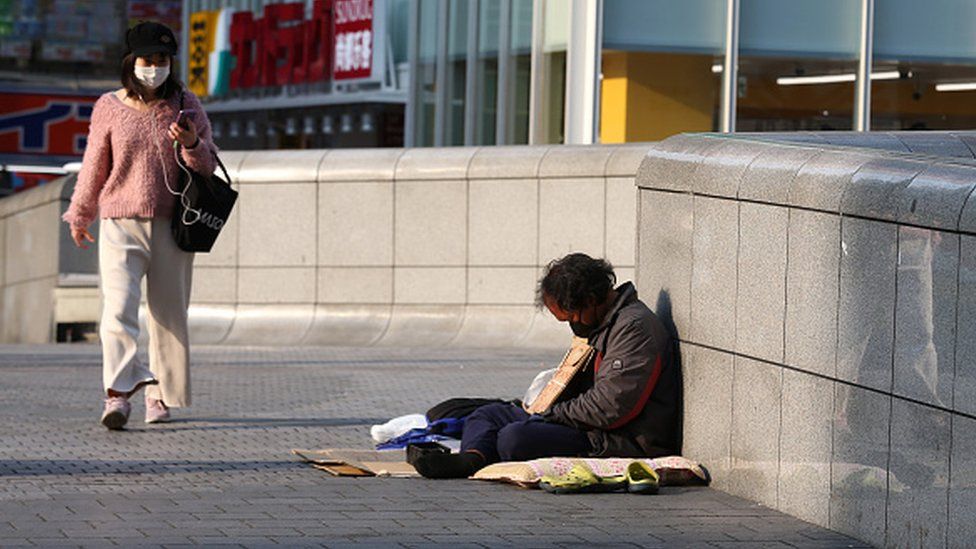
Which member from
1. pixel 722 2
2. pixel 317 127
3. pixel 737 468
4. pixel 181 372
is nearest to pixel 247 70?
pixel 317 127

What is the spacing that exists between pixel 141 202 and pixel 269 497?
2.44 meters

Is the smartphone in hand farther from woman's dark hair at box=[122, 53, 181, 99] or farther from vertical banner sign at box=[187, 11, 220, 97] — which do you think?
vertical banner sign at box=[187, 11, 220, 97]

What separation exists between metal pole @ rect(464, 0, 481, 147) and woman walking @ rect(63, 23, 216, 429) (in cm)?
1613

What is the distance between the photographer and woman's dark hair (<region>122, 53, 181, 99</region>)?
9094 millimetres

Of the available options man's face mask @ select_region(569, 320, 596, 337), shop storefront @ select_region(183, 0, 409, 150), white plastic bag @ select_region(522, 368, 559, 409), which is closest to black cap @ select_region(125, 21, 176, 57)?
white plastic bag @ select_region(522, 368, 559, 409)

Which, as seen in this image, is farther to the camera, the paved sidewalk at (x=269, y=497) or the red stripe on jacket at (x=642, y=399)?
the red stripe on jacket at (x=642, y=399)

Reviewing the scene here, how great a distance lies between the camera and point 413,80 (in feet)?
89.7

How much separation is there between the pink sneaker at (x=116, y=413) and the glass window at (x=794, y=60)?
14.2m

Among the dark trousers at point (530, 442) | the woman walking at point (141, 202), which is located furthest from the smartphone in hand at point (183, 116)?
the dark trousers at point (530, 442)

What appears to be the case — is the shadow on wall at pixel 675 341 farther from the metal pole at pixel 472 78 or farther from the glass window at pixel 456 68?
the glass window at pixel 456 68

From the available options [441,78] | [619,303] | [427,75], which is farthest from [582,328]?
[427,75]

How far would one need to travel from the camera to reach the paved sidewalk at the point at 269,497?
6.13 metres

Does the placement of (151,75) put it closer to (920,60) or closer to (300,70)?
(920,60)

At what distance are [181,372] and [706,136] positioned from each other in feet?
8.96
